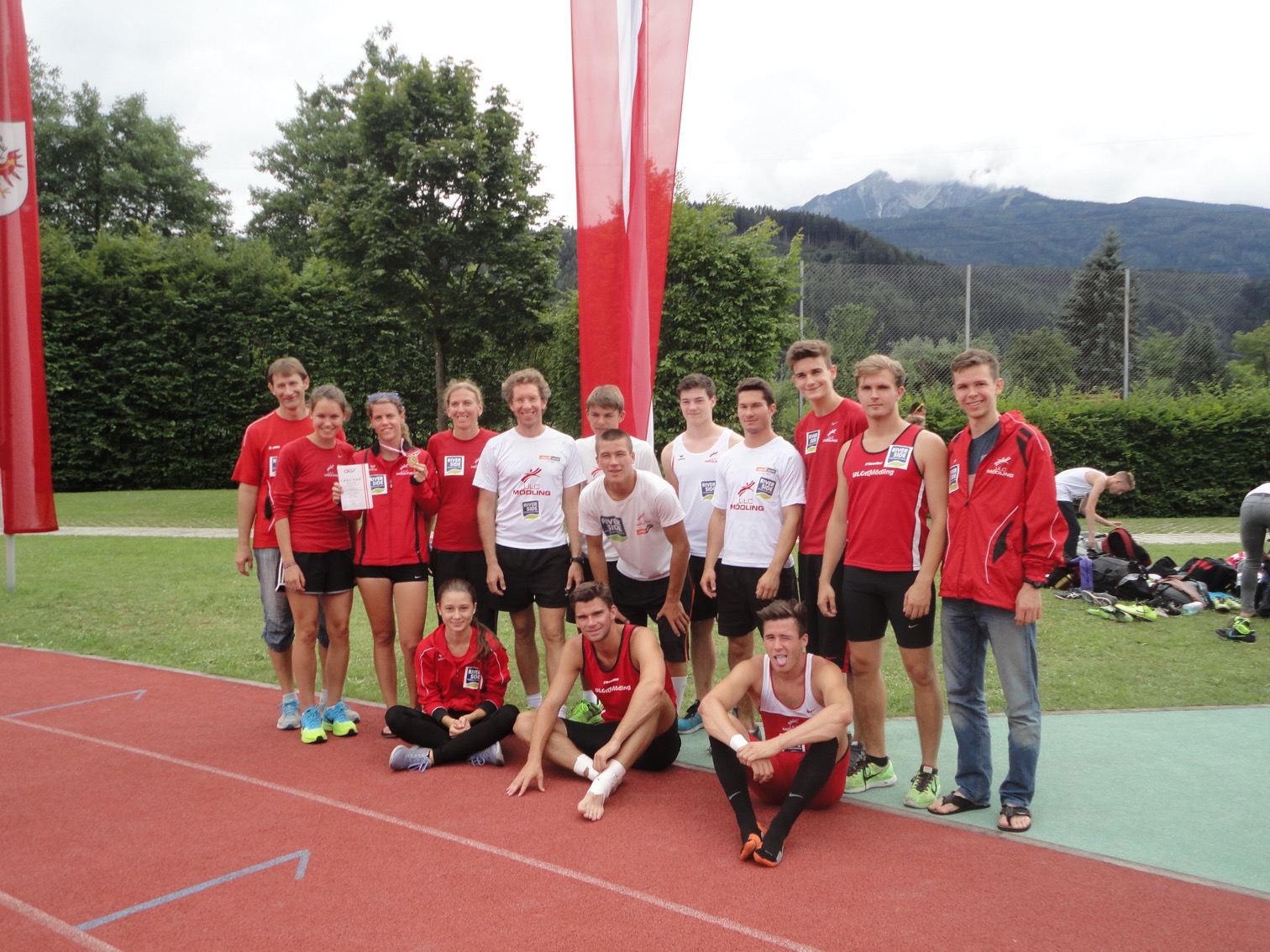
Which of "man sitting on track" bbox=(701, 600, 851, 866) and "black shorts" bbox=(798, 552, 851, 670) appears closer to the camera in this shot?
"man sitting on track" bbox=(701, 600, 851, 866)

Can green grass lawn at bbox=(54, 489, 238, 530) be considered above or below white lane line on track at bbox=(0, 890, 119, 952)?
below

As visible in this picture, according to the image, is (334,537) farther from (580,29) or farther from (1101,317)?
(1101,317)

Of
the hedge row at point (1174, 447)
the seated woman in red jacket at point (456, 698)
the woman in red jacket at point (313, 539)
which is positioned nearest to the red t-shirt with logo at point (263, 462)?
the woman in red jacket at point (313, 539)

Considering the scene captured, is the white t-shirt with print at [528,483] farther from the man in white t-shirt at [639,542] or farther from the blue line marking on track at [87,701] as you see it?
the blue line marking on track at [87,701]

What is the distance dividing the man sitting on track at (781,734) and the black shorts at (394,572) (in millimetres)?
1875

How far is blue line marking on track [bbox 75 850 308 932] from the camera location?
10.4ft

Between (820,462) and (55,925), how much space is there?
3.55m

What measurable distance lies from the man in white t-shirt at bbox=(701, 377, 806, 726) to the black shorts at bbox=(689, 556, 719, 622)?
28cm

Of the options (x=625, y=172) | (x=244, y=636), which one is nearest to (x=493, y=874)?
(x=625, y=172)

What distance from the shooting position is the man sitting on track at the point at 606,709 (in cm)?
432

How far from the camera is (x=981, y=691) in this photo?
4.01m

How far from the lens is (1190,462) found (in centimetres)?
1767

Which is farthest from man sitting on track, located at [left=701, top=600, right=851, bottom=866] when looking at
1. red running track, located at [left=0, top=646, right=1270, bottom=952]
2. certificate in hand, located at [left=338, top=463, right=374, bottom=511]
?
certificate in hand, located at [left=338, top=463, right=374, bottom=511]

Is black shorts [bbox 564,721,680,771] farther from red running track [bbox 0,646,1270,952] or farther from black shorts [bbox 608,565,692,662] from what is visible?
black shorts [bbox 608,565,692,662]
